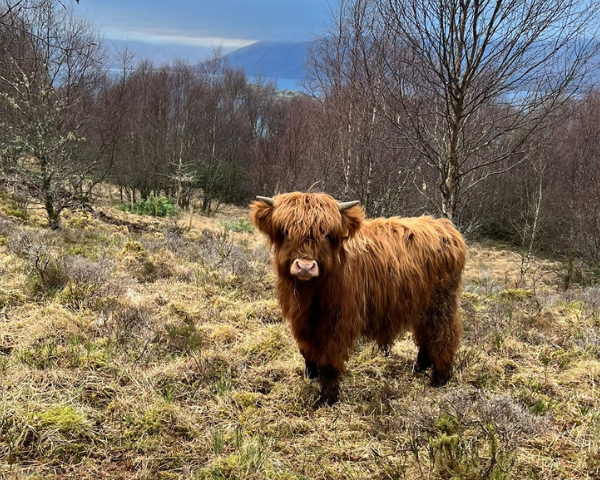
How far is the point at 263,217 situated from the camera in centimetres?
296

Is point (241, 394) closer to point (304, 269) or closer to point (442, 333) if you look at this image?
point (304, 269)

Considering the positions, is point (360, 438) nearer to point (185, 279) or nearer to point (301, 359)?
point (301, 359)

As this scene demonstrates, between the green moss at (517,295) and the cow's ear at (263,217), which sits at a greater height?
the cow's ear at (263,217)

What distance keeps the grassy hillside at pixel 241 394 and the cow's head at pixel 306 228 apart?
1.08m

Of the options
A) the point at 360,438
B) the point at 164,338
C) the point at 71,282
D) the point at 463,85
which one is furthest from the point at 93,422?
the point at 463,85

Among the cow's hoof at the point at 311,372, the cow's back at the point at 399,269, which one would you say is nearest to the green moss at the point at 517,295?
the cow's back at the point at 399,269

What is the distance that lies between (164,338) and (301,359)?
1.30 m

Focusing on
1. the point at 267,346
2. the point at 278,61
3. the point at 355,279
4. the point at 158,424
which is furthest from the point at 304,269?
the point at 278,61

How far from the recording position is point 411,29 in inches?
197

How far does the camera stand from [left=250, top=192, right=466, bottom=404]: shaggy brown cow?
9.07 ft

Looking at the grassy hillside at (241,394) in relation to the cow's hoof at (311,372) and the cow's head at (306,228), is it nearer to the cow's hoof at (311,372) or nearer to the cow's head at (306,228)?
the cow's hoof at (311,372)

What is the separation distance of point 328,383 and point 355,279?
823mm

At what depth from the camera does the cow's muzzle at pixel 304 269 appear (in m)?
2.52

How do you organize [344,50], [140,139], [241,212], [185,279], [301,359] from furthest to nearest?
[241,212] < [140,139] < [344,50] < [185,279] < [301,359]
